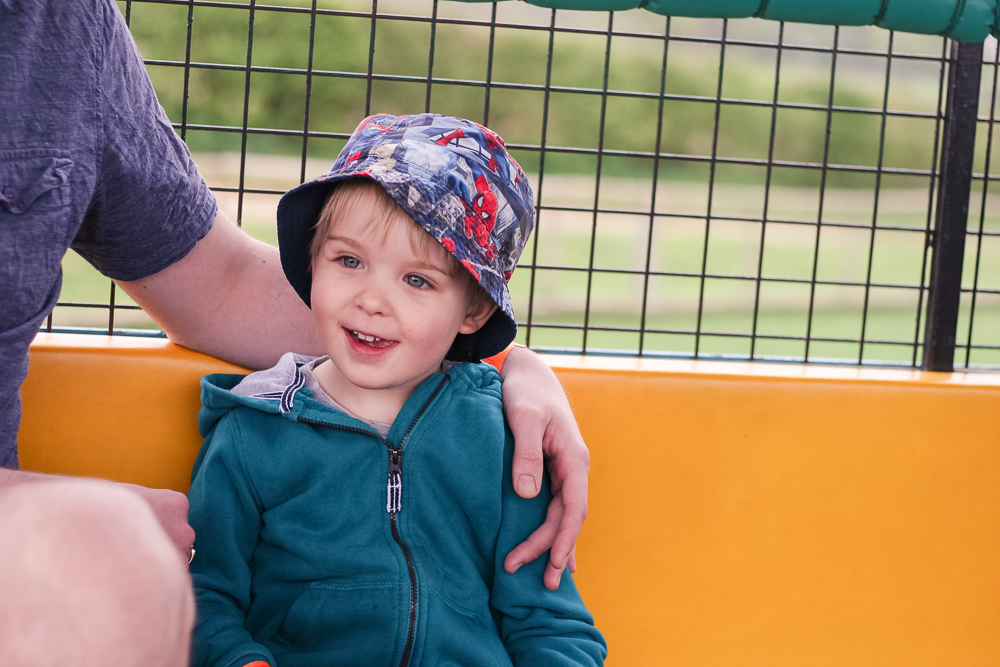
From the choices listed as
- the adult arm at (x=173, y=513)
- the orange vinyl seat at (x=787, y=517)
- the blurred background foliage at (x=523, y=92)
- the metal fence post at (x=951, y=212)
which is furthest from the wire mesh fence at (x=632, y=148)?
the adult arm at (x=173, y=513)

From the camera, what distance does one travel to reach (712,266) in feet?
63.9

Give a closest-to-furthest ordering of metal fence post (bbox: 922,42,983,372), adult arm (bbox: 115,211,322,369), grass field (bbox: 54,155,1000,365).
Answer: adult arm (bbox: 115,211,322,369), metal fence post (bbox: 922,42,983,372), grass field (bbox: 54,155,1000,365)

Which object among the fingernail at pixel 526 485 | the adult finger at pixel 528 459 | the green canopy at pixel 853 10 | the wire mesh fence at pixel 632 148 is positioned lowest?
the fingernail at pixel 526 485

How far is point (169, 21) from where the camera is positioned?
55.6 feet

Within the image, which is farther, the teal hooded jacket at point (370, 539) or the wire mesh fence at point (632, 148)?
the wire mesh fence at point (632, 148)

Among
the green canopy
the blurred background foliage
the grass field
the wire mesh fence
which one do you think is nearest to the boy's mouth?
the green canopy

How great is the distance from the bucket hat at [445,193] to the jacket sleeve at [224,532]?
0.25m

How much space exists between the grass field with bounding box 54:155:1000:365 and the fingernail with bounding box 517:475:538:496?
39.1 feet

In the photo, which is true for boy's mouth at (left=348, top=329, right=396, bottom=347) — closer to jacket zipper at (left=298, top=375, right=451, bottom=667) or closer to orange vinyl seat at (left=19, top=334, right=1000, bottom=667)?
jacket zipper at (left=298, top=375, right=451, bottom=667)

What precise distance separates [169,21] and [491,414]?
1869 cm

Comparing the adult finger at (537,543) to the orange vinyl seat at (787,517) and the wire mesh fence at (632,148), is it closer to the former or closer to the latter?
the orange vinyl seat at (787,517)

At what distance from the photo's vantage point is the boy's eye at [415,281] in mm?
931

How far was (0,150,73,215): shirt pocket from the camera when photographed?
0.86 metres

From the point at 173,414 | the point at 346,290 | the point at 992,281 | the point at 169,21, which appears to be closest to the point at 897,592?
the point at 346,290
